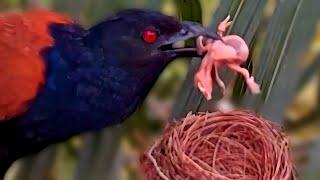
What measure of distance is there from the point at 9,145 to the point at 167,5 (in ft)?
3.45

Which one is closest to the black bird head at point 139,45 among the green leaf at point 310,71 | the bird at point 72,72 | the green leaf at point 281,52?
the bird at point 72,72

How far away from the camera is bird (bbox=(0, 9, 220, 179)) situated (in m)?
1.42

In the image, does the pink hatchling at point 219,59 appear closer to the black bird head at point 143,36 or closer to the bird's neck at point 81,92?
the black bird head at point 143,36

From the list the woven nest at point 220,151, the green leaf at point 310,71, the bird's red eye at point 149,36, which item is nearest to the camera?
the woven nest at point 220,151

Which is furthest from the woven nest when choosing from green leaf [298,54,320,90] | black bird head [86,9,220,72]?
green leaf [298,54,320,90]

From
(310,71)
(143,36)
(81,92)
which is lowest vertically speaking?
(310,71)

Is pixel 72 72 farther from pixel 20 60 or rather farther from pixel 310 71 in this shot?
pixel 310 71

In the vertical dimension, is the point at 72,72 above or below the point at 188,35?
below

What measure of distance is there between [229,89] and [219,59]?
0.34 meters

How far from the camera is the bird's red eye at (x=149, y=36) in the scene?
141cm

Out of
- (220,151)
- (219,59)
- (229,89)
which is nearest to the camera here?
(220,151)

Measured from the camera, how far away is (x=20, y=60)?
4.70 feet

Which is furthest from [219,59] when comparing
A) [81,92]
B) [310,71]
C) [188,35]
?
[310,71]

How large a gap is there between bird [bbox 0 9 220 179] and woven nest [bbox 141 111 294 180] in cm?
19
